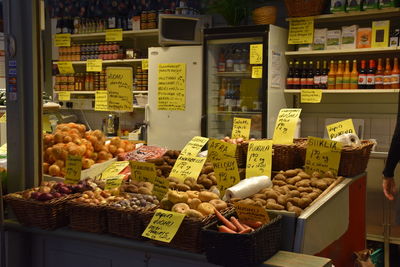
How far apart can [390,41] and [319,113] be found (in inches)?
43.7

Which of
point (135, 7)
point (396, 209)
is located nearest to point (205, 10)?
point (135, 7)

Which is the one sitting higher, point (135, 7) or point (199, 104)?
point (135, 7)

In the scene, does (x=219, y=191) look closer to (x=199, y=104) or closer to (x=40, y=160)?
(x=40, y=160)

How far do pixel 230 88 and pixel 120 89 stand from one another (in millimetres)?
2569

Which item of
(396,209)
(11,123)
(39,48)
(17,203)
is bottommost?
(396,209)

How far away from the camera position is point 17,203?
2174mm

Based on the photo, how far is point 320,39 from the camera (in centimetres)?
501

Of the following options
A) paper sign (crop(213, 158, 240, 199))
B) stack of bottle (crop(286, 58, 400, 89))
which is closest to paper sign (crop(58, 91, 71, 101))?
stack of bottle (crop(286, 58, 400, 89))

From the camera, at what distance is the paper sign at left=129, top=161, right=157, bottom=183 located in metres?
2.41

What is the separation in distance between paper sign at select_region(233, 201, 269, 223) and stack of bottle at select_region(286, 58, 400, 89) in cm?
338

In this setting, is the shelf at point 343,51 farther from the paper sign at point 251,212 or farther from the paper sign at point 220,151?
the paper sign at point 251,212

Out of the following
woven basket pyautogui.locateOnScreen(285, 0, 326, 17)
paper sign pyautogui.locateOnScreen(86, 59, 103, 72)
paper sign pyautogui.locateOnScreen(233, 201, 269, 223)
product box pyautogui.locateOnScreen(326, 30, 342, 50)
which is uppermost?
woven basket pyautogui.locateOnScreen(285, 0, 326, 17)

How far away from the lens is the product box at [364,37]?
15.7 ft

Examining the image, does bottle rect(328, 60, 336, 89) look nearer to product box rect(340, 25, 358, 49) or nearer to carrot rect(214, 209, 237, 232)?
product box rect(340, 25, 358, 49)
